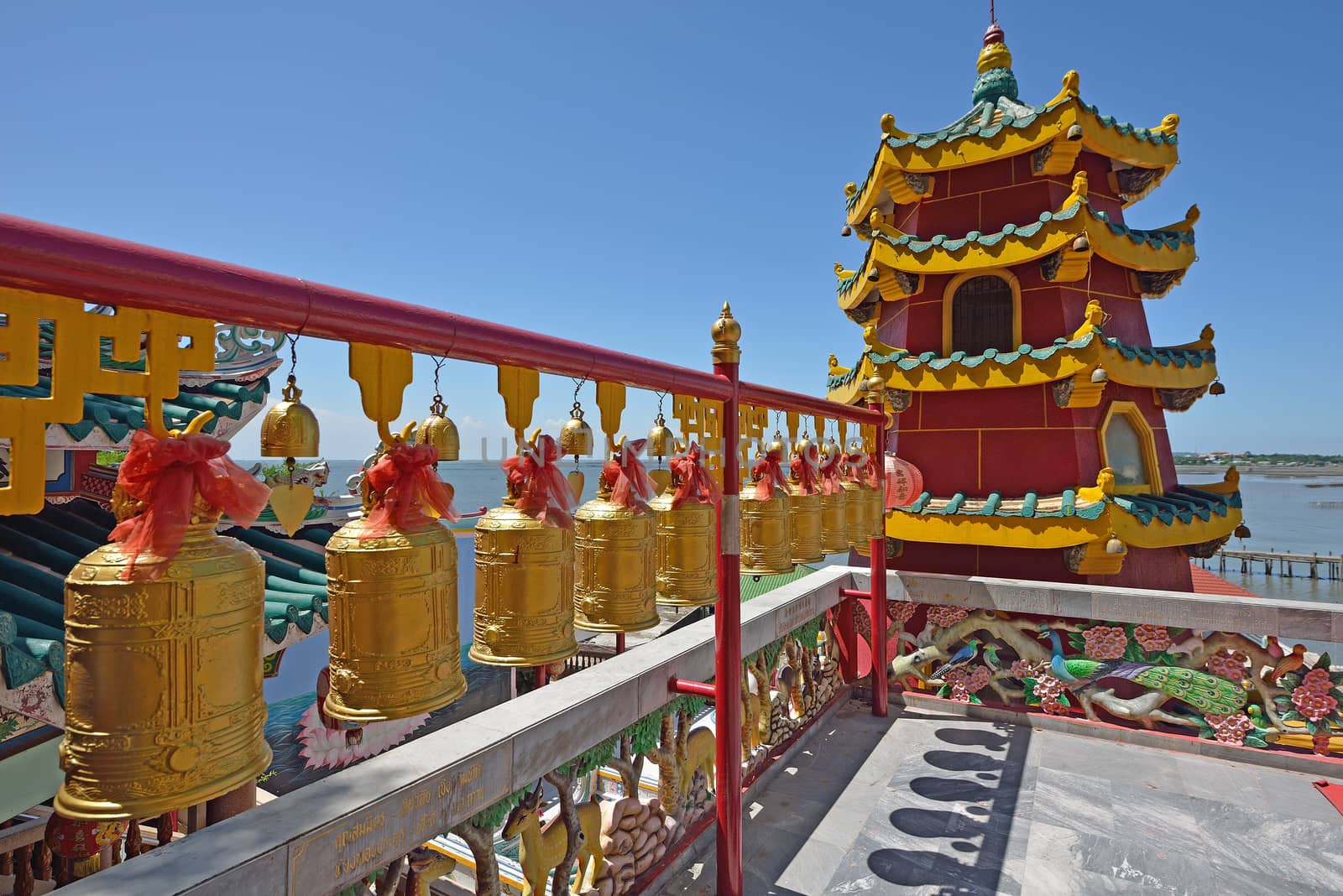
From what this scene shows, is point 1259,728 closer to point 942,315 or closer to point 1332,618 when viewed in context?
point 1332,618

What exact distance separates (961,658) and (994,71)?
30.9 feet

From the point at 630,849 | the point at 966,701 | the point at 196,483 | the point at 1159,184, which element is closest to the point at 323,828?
the point at 196,483

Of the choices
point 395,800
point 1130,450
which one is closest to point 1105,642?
point 1130,450

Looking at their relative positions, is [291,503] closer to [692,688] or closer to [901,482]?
[692,688]

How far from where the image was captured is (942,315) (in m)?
9.86

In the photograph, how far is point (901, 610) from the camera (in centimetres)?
726

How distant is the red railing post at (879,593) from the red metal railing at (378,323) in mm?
2957

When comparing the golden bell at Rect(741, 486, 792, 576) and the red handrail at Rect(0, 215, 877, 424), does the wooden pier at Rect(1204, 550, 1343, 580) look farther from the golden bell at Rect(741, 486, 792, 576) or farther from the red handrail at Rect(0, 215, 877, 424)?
the red handrail at Rect(0, 215, 877, 424)

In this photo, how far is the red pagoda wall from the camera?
903 cm

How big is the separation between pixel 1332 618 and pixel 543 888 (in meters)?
6.32

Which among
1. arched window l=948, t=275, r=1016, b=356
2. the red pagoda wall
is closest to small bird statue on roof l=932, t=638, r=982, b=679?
the red pagoda wall

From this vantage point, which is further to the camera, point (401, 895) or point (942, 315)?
point (942, 315)

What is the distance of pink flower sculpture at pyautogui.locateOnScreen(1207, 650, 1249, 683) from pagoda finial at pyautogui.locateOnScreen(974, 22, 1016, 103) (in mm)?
8739

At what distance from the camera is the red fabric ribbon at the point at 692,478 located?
3.32 metres
